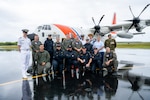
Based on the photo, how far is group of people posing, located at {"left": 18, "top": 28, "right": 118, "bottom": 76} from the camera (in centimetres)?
936

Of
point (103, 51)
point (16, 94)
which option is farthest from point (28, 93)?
point (103, 51)

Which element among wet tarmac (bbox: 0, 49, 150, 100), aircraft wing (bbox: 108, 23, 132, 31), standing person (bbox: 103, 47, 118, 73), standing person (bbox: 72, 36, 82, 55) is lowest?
wet tarmac (bbox: 0, 49, 150, 100)

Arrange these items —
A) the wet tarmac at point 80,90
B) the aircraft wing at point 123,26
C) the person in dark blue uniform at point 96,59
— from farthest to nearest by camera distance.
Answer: the aircraft wing at point 123,26 < the person in dark blue uniform at point 96,59 < the wet tarmac at point 80,90

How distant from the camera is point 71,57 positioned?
31.0 feet

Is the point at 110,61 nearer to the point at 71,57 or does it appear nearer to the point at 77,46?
the point at 77,46

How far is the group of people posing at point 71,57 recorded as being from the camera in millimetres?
9359

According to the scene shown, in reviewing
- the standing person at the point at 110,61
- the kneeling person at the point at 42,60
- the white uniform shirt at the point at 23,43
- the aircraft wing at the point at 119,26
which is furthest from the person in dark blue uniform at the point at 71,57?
the aircraft wing at the point at 119,26

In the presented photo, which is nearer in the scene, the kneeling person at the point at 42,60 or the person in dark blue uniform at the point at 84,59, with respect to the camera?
the kneeling person at the point at 42,60

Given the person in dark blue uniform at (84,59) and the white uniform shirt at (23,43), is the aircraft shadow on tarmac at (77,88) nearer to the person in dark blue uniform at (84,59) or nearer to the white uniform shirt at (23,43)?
the white uniform shirt at (23,43)

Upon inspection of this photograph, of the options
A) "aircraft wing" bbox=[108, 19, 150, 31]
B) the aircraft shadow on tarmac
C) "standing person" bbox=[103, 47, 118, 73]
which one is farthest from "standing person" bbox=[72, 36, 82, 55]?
"aircraft wing" bbox=[108, 19, 150, 31]

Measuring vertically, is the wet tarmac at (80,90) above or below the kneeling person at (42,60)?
below

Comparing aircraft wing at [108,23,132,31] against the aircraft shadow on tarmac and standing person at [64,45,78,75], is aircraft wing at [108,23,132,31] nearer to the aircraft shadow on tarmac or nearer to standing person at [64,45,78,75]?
standing person at [64,45,78,75]

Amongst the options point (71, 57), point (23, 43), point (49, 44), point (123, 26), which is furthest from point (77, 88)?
point (123, 26)

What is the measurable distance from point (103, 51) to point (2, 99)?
633cm
